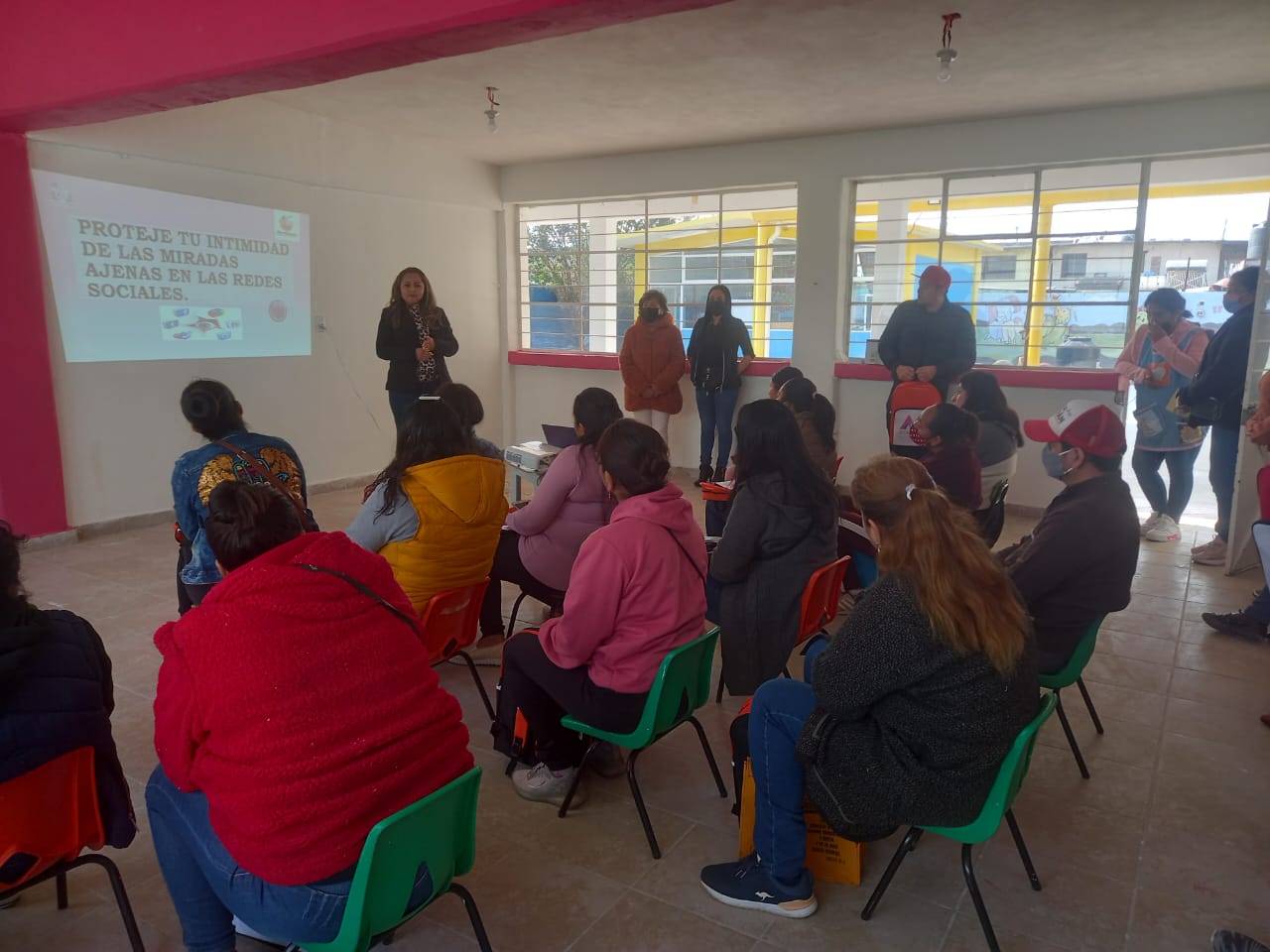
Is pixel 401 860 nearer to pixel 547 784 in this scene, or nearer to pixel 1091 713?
pixel 547 784

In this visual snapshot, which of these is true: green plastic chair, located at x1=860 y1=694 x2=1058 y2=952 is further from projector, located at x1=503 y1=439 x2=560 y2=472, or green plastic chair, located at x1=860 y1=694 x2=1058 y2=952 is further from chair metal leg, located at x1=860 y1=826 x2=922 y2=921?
projector, located at x1=503 y1=439 x2=560 y2=472

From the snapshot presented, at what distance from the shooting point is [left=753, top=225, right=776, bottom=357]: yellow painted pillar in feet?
21.5

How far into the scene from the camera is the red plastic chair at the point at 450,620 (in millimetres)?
2373

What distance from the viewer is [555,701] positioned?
2.27m

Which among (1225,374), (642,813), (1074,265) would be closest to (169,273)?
(642,813)

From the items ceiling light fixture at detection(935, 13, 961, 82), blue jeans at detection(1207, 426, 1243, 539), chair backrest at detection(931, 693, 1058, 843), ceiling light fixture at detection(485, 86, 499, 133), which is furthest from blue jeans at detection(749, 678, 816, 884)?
ceiling light fixture at detection(485, 86, 499, 133)

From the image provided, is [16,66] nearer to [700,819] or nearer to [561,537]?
[561,537]

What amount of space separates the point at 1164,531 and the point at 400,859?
514 cm

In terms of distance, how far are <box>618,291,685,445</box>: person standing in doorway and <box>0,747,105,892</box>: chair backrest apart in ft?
16.6

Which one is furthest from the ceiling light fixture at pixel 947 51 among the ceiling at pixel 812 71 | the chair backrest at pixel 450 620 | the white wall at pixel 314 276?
the white wall at pixel 314 276

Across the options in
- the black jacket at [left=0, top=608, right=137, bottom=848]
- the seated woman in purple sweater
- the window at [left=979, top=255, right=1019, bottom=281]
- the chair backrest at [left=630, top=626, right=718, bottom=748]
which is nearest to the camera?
the black jacket at [left=0, top=608, right=137, bottom=848]

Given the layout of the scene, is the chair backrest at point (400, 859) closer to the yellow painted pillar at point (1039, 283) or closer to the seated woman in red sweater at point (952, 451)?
the seated woman in red sweater at point (952, 451)

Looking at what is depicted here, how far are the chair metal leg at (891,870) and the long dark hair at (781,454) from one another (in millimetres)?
1000

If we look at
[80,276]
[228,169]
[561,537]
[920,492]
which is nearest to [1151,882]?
[920,492]
